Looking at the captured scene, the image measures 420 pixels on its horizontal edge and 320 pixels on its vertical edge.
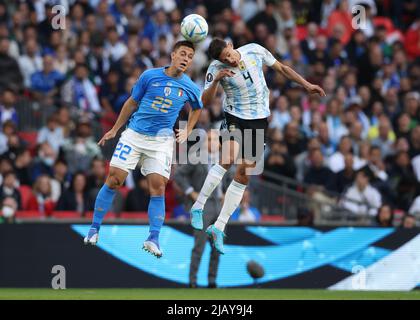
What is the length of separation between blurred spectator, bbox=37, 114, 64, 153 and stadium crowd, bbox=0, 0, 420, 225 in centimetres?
2

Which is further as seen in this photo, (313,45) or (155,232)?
(313,45)

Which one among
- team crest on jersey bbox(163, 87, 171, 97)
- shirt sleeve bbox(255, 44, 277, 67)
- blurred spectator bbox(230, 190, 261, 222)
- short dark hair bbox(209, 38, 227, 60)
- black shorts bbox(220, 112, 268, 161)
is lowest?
blurred spectator bbox(230, 190, 261, 222)

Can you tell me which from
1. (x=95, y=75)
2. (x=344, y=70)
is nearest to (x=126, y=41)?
(x=95, y=75)

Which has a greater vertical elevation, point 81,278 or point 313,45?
point 313,45

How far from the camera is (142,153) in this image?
15.6 metres

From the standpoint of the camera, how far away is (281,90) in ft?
79.5

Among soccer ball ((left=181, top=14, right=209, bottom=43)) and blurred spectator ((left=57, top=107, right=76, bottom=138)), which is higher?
soccer ball ((left=181, top=14, right=209, bottom=43))

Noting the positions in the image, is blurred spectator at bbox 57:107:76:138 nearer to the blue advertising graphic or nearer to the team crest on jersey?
the blue advertising graphic

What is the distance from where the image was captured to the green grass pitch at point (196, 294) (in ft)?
51.0

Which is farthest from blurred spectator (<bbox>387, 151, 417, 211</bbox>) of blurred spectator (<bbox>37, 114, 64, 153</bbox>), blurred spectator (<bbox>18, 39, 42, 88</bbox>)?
blurred spectator (<bbox>18, 39, 42, 88</bbox>)

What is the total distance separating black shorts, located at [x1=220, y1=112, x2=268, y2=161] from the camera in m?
15.6

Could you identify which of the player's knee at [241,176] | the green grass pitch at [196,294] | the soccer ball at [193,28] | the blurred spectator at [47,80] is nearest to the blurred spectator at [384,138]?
the green grass pitch at [196,294]
